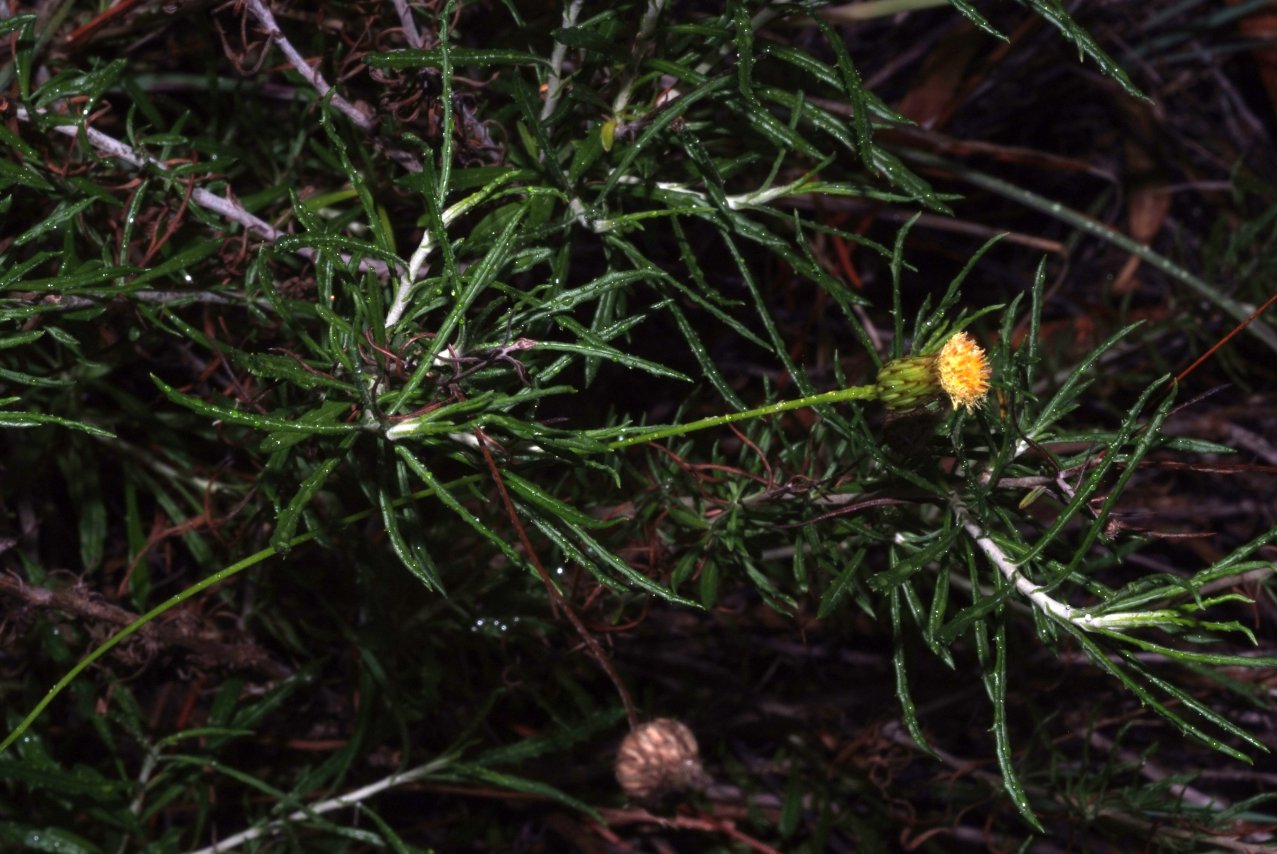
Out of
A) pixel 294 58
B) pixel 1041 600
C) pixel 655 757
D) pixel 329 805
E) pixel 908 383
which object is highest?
pixel 294 58

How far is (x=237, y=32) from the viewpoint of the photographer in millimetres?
1313

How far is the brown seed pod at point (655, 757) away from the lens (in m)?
1.19

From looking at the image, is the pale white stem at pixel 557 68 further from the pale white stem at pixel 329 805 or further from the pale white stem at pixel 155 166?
the pale white stem at pixel 329 805

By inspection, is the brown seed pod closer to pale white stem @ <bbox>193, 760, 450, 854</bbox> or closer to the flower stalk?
pale white stem @ <bbox>193, 760, 450, 854</bbox>

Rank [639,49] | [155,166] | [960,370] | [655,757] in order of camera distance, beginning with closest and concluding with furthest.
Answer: [960,370], [639,49], [155,166], [655,757]

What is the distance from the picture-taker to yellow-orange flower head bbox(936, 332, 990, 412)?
779 mm

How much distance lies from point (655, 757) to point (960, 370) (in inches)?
23.9

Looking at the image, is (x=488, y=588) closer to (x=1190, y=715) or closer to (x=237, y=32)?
(x=237, y=32)

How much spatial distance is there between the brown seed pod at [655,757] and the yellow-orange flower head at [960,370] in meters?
0.57

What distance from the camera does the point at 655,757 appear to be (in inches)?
46.9

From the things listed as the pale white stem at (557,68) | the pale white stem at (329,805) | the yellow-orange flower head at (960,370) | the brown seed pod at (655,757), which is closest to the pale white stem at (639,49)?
the pale white stem at (557,68)

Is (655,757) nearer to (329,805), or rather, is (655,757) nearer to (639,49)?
(329,805)

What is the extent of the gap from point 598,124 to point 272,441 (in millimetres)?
401

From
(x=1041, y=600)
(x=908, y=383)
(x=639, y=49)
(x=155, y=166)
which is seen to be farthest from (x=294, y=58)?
(x=1041, y=600)
